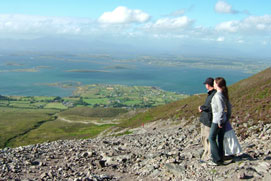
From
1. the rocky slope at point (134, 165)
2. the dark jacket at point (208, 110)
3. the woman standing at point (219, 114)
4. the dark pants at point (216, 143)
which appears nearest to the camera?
the woman standing at point (219, 114)

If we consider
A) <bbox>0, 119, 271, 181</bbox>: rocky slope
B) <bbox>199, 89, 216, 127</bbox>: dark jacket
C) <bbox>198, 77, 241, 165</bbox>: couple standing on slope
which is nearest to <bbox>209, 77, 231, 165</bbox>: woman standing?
<bbox>198, 77, 241, 165</bbox>: couple standing on slope

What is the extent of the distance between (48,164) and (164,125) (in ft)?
61.9

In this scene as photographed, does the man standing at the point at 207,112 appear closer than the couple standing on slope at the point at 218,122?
No

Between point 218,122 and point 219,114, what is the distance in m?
0.31

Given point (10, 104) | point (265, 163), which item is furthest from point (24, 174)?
point (10, 104)

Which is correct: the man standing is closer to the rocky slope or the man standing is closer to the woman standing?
the woman standing

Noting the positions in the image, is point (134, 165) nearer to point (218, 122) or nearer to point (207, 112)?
point (207, 112)

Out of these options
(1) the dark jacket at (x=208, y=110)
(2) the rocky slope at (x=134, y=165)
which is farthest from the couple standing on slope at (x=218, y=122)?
(2) the rocky slope at (x=134, y=165)

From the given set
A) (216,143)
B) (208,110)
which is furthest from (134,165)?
(208,110)

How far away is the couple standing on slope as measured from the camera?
991 centimetres

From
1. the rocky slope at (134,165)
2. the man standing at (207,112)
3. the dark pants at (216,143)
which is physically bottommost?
the rocky slope at (134,165)

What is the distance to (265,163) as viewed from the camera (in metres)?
10.0

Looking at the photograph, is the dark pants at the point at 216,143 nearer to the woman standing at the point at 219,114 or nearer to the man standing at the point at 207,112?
the woman standing at the point at 219,114

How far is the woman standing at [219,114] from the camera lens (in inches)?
388
